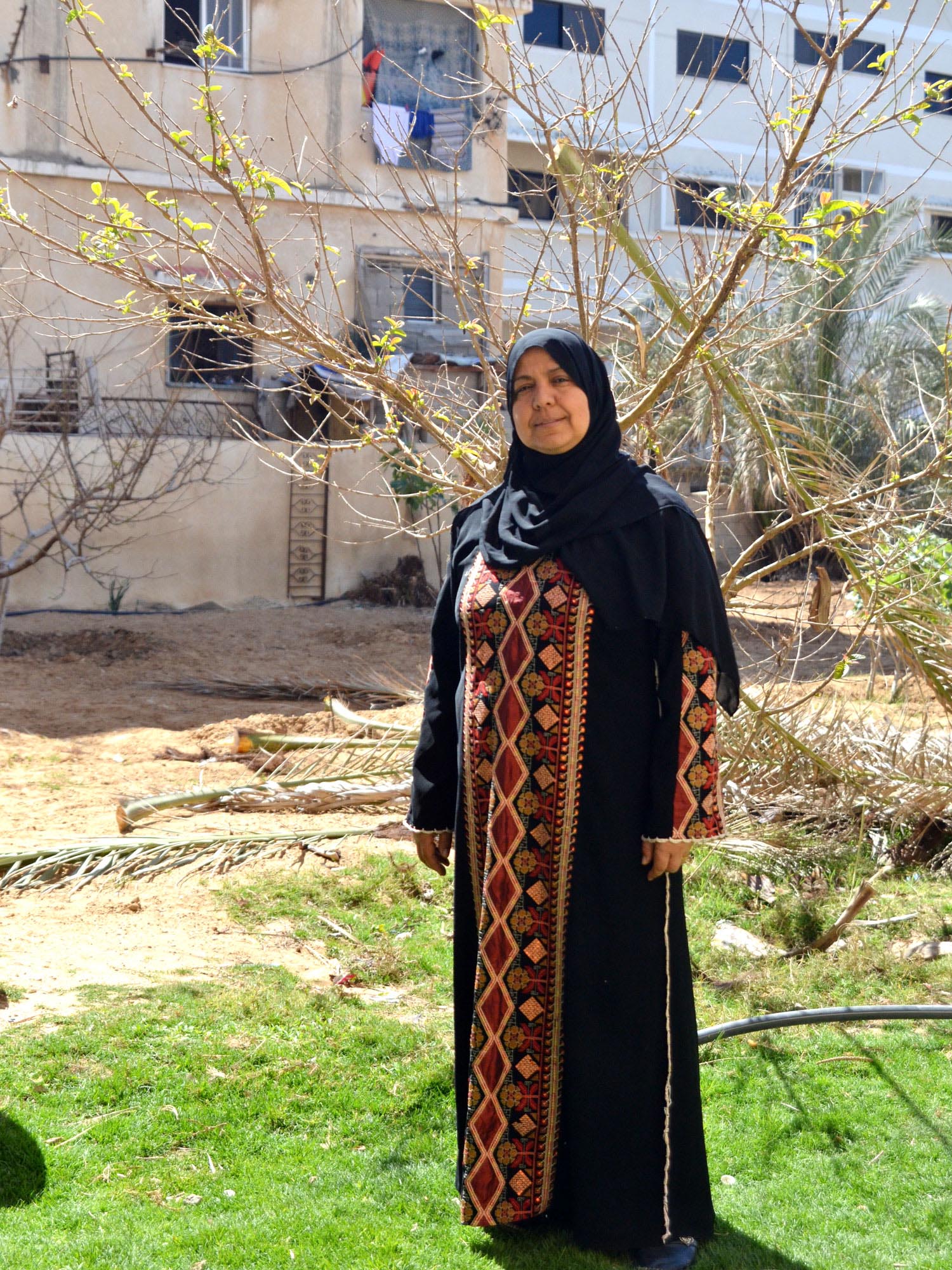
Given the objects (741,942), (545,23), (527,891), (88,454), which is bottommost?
(741,942)

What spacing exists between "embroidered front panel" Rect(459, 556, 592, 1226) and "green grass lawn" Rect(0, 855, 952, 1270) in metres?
0.24

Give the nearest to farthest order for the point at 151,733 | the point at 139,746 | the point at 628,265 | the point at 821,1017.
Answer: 1. the point at 821,1017
2. the point at 628,265
3. the point at 139,746
4. the point at 151,733

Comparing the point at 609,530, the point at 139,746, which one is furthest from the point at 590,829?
the point at 139,746

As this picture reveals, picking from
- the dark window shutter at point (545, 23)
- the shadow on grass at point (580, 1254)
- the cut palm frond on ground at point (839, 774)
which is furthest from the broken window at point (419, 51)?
the shadow on grass at point (580, 1254)

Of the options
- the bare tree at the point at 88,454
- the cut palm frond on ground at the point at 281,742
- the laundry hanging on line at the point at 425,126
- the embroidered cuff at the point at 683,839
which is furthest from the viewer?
the laundry hanging on line at the point at 425,126

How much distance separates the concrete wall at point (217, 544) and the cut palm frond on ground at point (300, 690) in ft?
10.1

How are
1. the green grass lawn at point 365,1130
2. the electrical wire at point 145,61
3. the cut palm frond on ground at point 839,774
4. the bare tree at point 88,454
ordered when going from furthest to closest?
1. the electrical wire at point 145,61
2. the bare tree at point 88,454
3. the cut palm frond on ground at point 839,774
4. the green grass lawn at point 365,1130

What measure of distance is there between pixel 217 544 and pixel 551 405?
11349mm

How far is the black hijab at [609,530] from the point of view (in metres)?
2.54

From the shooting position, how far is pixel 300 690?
9344 mm

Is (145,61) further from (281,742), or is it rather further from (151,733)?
(281,742)

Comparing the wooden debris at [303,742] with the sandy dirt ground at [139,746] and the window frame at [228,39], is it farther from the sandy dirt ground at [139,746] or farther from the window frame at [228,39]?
the window frame at [228,39]

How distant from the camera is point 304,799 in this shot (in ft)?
18.7

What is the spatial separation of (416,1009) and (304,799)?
180cm
